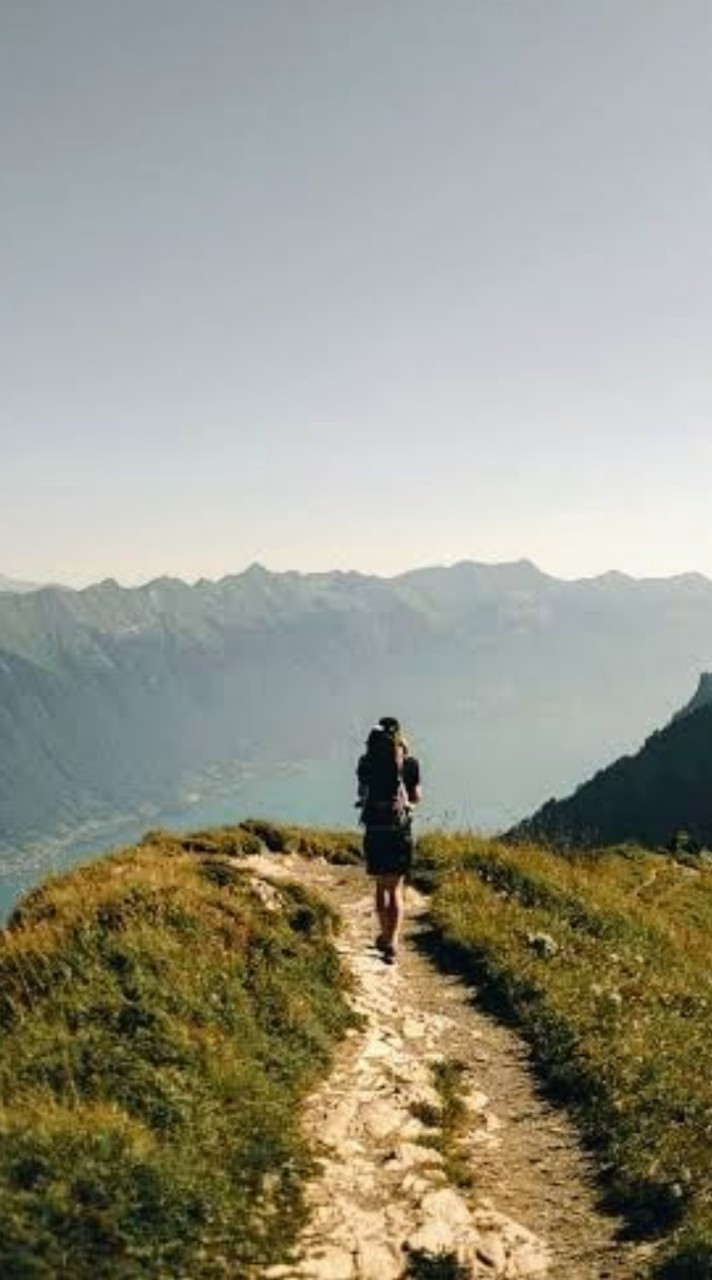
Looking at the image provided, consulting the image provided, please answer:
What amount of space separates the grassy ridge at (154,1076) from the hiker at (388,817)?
2.24 metres

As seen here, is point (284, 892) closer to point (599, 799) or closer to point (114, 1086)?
point (114, 1086)

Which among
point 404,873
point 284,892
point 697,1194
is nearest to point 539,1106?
point 697,1194

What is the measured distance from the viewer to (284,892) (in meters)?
21.5

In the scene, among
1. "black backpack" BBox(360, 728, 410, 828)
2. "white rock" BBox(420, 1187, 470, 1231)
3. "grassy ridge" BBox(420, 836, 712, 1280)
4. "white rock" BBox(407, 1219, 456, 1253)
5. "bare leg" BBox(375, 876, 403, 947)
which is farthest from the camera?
"black backpack" BBox(360, 728, 410, 828)

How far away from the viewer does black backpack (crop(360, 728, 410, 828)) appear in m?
20.2

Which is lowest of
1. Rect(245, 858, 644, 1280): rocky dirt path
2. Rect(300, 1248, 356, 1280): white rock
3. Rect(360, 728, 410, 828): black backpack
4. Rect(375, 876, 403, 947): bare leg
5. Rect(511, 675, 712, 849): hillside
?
Rect(511, 675, 712, 849): hillside

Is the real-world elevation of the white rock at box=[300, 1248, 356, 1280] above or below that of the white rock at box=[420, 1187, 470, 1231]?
above

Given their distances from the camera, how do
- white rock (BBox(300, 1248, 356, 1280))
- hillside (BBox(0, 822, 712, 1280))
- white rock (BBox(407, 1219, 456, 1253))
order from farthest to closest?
white rock (BBox(407, 1219, 456, 1253))
hillside (BBox(0, 822, 712, 1280))
white rock (BBox(300, 1248, 356, 1280))

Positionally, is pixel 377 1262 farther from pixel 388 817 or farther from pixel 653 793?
pixel 653 793

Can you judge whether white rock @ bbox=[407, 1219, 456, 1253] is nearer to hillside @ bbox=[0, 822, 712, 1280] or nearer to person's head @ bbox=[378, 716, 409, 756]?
hillside @ bbox=[0, 822, 712, 1280]

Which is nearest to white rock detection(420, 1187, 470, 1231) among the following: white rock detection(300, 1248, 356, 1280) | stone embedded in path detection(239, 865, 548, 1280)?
stone embedded in path detection(239, 865, 548, 1280)

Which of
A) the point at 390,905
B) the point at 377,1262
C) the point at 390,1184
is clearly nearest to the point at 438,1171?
the point at 390,1184

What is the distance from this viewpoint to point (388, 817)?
2028 centimetres

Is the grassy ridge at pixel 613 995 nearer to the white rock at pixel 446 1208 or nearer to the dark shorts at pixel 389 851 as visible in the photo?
the white rock at pixel 446 1208
